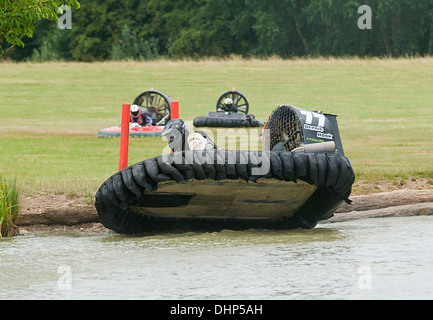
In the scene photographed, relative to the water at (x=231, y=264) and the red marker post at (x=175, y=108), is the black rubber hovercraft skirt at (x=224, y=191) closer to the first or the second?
the water at (x=231, y=264)

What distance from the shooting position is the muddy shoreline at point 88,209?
10172mm

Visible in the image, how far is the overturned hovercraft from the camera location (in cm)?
846

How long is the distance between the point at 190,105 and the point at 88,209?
18.8 m

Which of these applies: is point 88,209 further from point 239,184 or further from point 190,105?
point 190,105

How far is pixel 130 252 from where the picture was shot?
867 cm

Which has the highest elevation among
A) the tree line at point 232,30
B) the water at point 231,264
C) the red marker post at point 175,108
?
the tree line at point 232,30

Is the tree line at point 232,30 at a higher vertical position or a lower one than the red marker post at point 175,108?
higher

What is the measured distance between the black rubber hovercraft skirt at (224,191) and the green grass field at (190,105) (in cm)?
173

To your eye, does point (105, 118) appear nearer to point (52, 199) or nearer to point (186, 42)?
point (52, 199)

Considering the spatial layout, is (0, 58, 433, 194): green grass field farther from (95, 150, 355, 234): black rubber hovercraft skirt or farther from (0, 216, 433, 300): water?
(0, 216, 433, 300): water

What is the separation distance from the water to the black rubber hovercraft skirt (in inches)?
12.3

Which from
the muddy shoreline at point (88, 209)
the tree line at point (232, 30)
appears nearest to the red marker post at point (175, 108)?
the muddy shoreline at point (88, 209)

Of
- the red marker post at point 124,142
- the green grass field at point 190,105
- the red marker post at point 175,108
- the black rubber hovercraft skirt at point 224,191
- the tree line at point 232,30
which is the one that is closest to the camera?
the black rubber hovercraft skirt at point 224,191
